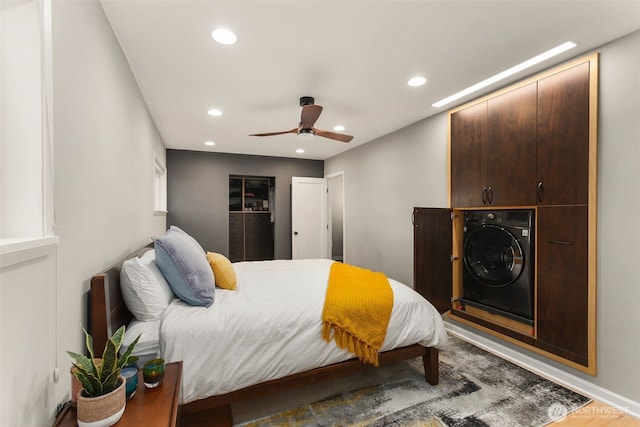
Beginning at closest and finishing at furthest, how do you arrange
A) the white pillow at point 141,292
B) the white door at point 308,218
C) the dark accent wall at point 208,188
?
the white pillow at point 141,292 < the dark accent wall at point 208,188 < the white door at point 308,218

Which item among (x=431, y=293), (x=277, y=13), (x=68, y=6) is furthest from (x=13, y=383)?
(x=431, y=293)

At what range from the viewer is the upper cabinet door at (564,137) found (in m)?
2.10

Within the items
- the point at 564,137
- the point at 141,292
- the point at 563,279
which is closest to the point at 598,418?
the point at 563,279

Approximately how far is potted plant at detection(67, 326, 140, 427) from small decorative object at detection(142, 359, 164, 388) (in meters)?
0.15

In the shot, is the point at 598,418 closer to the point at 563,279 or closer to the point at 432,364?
the point at 563,279

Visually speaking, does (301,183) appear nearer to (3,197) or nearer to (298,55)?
(298,55)

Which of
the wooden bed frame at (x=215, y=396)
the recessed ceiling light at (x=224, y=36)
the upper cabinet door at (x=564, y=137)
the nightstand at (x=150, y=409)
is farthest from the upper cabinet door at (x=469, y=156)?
the nightstand at (x=150, y=409)

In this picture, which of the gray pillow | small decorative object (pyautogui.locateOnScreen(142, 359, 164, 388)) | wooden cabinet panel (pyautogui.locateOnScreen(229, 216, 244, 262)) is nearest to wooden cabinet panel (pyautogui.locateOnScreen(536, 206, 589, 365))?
the gray pillow

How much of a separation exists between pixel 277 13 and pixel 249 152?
12.8ft

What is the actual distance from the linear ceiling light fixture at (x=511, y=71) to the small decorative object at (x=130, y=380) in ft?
10.4

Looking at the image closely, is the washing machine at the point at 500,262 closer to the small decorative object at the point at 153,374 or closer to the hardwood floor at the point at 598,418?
the hardwood floor at the point at 598,418

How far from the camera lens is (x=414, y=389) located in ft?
6.89

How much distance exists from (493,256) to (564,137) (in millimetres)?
1175

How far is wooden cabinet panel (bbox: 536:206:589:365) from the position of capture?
2.12 meters
